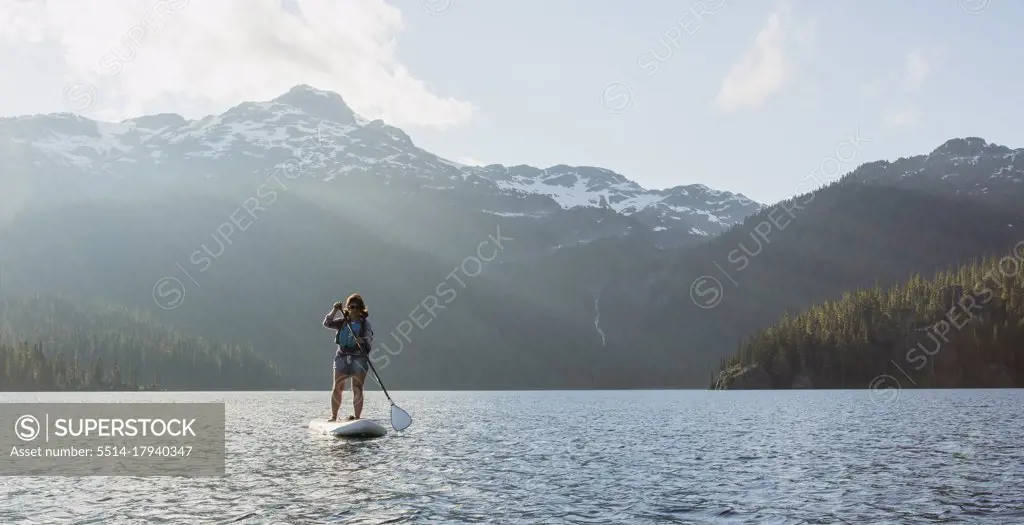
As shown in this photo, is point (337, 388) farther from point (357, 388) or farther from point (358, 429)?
point (358, 429)

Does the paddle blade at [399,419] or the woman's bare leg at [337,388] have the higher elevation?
the woman's bare leg at [337,388]

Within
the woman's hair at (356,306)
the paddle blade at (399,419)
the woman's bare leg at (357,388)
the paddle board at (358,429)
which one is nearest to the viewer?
the woman's hair at (356,306)

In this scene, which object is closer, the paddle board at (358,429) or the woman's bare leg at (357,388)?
the woman's bare leg at (357,388)

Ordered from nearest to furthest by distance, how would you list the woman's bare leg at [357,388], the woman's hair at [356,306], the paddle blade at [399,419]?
the woman's hair at [356,306] < the woman's bare leg at [357,388] < the paddle blade at [399,419]

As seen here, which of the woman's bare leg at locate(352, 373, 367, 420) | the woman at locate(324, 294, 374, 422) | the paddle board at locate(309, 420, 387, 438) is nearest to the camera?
the woman at locate(324, 294, 374, 422)

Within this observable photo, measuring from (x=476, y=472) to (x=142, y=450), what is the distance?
18.0m

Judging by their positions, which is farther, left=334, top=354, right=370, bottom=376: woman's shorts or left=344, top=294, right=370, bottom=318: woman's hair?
left=344, top=294, right=370, bottom=318: woman's hair

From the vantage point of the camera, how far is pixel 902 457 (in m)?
42.3

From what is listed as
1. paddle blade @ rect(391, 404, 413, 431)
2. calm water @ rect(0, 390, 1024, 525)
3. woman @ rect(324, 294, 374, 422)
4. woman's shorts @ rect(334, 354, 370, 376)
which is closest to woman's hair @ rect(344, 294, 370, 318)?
woman @ rect(324, 294, 374, 422)

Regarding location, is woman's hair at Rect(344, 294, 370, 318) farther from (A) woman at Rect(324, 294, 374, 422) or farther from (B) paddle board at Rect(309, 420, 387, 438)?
(B) paddle board at Rect(309, 420, 387, 438)

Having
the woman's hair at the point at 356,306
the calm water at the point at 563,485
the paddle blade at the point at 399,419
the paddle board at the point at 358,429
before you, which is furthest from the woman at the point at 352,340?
the paddle blade at the point at 399,419

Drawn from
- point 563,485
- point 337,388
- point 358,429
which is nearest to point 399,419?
point 337,388

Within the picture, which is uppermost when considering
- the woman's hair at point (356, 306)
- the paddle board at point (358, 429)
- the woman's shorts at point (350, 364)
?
the woman's hair at point (356, 306)

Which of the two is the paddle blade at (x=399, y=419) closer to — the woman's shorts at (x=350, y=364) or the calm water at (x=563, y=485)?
the calm water at (x=563, y=485)
